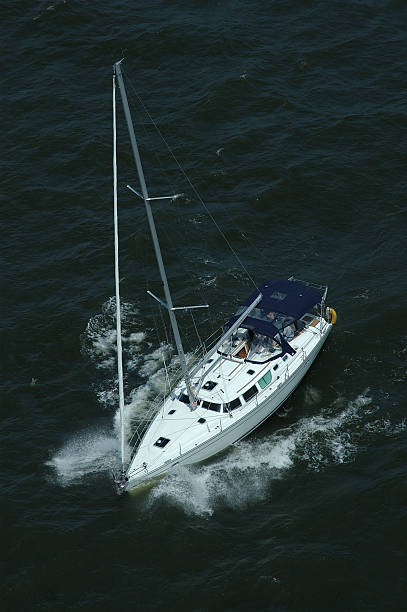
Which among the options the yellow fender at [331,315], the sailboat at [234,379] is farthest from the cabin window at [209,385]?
the yellow fender at [331,315]

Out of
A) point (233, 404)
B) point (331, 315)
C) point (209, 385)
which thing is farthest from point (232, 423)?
point (331, 315)

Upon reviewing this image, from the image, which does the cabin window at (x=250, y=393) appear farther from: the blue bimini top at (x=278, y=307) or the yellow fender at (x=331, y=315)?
the yellow fender at (x=331, y=315)

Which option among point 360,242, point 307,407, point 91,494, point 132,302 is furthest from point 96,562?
point 360,242

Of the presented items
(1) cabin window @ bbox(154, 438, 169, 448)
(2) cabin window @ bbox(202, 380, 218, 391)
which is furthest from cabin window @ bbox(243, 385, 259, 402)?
(1) cabin window @ bbox(154, 438, 169, 448)

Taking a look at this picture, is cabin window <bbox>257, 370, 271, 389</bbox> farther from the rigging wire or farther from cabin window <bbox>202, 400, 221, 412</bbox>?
the rigging wire

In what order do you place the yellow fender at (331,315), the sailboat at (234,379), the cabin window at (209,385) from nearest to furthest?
the sailboat at (234,379)
the cabin window at (209,385)
the yellow fender at (331,315)
